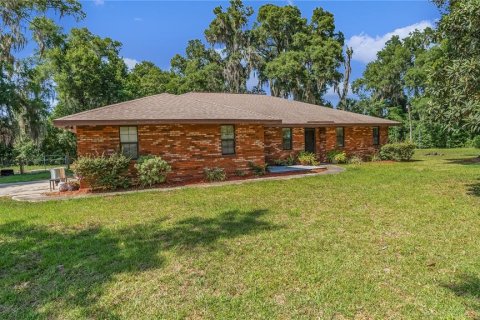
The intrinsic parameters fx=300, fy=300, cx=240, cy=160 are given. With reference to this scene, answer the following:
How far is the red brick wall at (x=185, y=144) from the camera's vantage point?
418 inches

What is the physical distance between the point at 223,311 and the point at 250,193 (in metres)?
6.00

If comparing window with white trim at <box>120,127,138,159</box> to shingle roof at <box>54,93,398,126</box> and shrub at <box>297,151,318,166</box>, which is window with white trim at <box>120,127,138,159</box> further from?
shrub at <box>297,151,318,166</box>

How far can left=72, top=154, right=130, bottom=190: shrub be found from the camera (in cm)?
981

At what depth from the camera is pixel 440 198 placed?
770 cm

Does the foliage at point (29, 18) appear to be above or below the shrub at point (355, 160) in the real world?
above

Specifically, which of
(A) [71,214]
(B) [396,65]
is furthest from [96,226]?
(B) [396,65]

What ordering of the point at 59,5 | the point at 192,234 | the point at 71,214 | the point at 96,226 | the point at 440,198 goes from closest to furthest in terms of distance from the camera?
the point at 192,234 → the point at 96,226 → the point at 71,214 → the point at 440,198 → the point at 59,5

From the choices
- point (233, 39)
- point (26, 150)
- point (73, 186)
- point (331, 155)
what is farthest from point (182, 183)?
point (233, 39)

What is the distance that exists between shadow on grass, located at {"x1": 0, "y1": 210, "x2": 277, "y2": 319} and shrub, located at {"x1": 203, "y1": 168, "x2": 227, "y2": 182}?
4907mm

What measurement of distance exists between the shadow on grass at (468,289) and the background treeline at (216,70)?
30.7ft

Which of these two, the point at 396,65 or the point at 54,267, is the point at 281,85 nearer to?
the point at 396,65

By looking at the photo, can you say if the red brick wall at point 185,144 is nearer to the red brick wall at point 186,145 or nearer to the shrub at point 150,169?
the red brick wall at point 186,145

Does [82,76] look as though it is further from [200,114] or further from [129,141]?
[200,114]

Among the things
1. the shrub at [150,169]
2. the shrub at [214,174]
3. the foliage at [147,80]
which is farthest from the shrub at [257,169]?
the foliage at [147,80]
